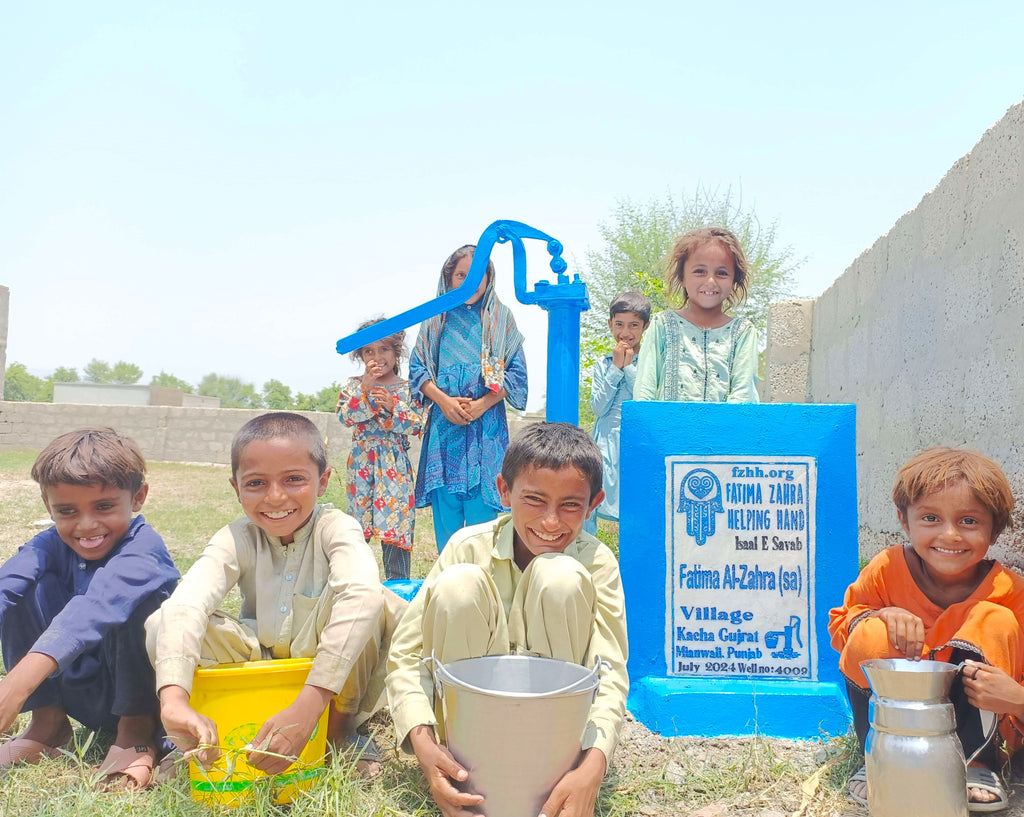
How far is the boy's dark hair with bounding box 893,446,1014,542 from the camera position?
1962 millimetres

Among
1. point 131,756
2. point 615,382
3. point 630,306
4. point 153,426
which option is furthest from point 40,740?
point 153,426

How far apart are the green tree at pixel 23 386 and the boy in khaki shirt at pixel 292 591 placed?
53850 millimetres

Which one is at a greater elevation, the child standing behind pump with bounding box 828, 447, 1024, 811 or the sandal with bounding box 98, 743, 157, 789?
the child standing behind pump with bounding box 828, 447, 1024, 811

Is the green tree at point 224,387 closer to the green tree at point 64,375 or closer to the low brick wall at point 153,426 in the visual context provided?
the green tree at point 64,375

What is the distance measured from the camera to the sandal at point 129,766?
6.55 ft

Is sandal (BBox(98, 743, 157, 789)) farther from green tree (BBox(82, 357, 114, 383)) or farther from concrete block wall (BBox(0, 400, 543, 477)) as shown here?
green tree (BBox(82, 357, 114, 383))

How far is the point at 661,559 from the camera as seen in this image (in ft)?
8.36

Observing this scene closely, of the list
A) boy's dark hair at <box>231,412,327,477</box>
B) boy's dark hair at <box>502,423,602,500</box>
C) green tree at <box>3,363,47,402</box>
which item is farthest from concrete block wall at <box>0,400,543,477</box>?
green tree at <box>3,363,47,402</box>

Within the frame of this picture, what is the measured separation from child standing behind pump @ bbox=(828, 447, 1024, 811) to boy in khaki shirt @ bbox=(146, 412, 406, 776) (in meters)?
1.14

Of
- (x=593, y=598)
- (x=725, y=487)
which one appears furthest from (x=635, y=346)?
(x=593, y=598)

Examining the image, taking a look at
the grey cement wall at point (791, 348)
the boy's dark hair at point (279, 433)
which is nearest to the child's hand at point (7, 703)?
the boy's dark hair at point (279, 433)

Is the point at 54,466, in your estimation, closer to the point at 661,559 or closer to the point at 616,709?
the point at 616,709

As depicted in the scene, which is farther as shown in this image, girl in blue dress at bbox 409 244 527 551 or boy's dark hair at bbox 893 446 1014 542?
girl in blue dress at bbox 409 244 527 551

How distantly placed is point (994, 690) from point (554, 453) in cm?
105
